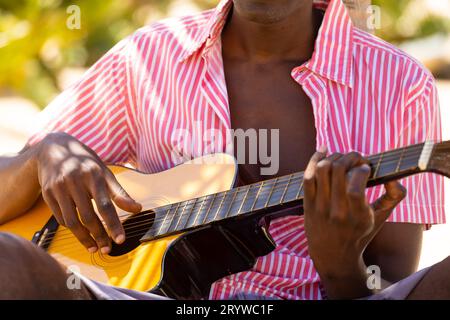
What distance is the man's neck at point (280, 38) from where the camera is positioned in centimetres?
295

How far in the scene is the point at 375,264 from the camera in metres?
2.69

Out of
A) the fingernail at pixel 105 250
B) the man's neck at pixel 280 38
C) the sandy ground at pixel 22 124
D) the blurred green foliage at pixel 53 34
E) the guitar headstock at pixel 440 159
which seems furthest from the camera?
the blurred green foliage at pixel 53 34

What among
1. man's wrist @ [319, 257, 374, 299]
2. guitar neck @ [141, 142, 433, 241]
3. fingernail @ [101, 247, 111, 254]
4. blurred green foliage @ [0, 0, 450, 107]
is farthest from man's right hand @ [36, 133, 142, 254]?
blurred green foliage @ [0, 0, 450, 107]

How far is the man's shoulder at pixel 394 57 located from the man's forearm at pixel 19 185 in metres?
1.10

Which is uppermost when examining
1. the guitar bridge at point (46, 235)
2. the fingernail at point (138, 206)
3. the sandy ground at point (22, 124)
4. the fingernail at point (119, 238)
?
the fingernail at point (138, 206)

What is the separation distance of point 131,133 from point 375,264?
97 cm

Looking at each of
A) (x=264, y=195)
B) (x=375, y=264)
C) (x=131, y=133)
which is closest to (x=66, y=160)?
(x=131, y=133)

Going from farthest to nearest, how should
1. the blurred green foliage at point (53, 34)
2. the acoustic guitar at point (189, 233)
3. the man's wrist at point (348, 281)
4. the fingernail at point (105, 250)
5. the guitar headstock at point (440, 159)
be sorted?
the blurred green foliage at point (53, 34), the fingernail at point (105, 250), the acoustic guitar at point (189, 233), the man's wrist at point (348, 281), the guitar headstock at point (440, 159)

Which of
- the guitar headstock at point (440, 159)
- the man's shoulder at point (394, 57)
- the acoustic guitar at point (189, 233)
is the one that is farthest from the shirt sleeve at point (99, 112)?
the guitar headstock at point (440, 159)

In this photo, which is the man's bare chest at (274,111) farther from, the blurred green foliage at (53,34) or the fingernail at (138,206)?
the blurred green foliage at (53,34)

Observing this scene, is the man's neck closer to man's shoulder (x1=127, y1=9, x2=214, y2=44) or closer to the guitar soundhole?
man's shoulder (x1=127, y1=9, x2=214, y2=44)

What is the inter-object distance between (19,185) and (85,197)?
1.09 ft

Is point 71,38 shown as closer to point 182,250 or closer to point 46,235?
point 46,235
